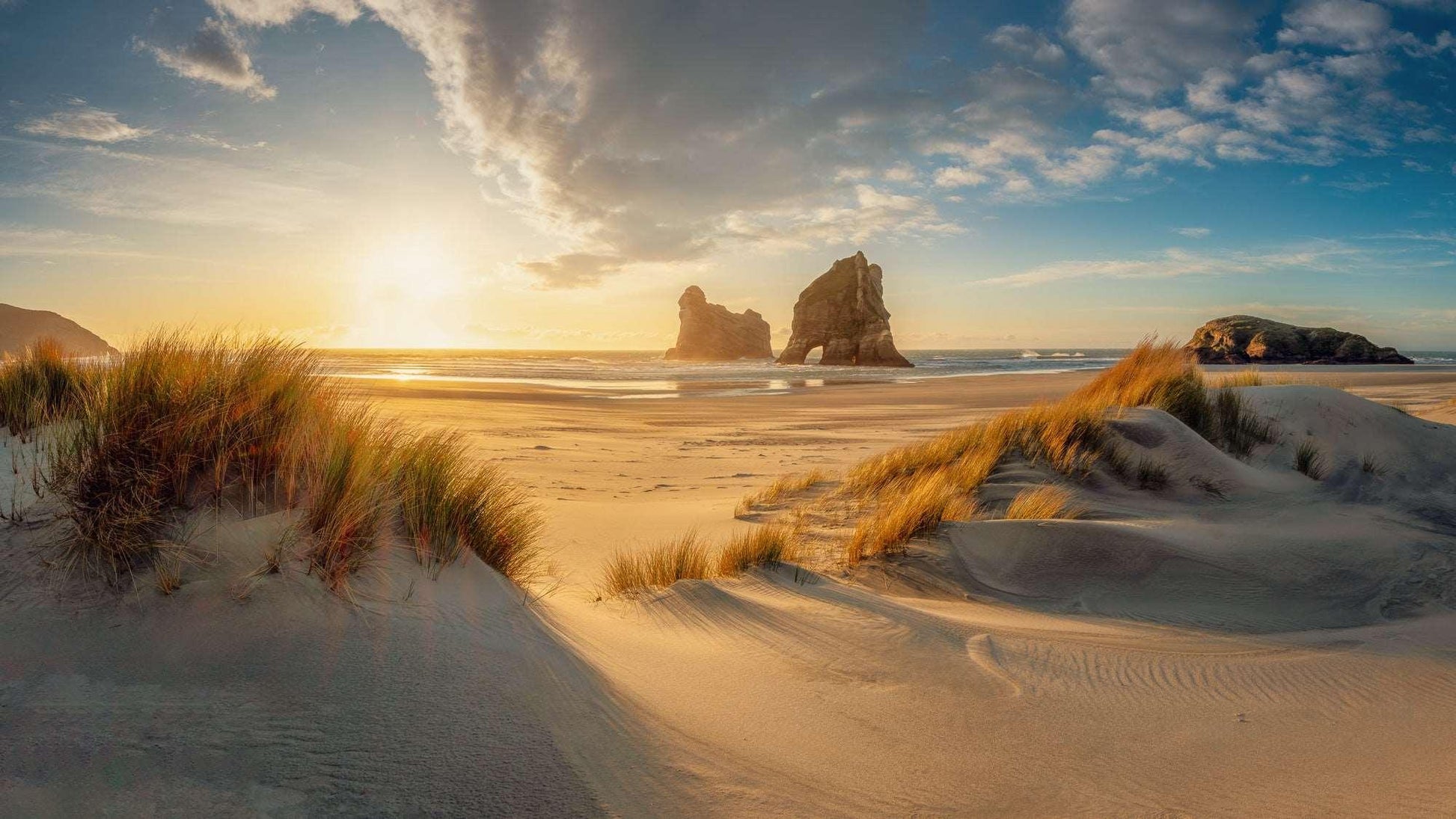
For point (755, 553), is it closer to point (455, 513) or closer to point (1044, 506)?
point (455, 513)

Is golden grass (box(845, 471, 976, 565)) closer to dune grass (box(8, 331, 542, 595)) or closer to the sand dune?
the sand dune

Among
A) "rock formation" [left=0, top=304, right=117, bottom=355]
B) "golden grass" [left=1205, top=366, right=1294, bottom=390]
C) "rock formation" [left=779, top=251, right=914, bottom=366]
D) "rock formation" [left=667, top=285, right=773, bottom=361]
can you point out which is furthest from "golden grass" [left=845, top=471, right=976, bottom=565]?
"rock formation" [left=667, top=285, right=773, bottom=361]

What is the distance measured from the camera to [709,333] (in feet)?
Result: 313

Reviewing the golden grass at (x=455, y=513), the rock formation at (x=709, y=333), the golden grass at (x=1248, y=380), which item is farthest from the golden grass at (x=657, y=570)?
the rock formation at (x=709, y=333)

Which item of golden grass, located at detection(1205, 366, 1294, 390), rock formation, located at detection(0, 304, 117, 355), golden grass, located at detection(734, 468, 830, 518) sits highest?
rock formation, located at detection(0, 304, 117, 355)

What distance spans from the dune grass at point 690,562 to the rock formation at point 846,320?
184 ft

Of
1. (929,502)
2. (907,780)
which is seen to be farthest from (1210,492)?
(907,780)

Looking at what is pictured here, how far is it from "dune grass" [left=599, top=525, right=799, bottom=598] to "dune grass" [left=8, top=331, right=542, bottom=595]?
0.85 m

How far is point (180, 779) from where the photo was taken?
63.7 inches

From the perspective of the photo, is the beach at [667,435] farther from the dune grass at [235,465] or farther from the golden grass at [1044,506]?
the golden grass at [1044,506]

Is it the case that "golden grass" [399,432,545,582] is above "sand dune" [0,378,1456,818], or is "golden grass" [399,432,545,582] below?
above

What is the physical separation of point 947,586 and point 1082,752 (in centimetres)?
218

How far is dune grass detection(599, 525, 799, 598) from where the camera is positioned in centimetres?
Answer: 402

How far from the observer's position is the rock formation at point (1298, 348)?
5197 centimetres
